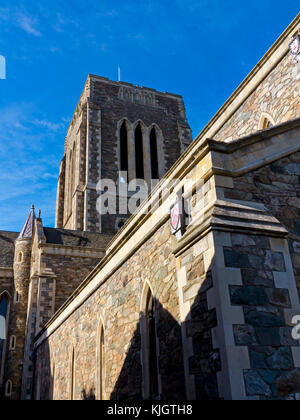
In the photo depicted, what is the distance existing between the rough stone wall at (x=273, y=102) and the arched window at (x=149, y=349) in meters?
5.05

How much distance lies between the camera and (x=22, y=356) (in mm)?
21719

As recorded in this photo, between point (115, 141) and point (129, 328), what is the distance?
87.2 ft

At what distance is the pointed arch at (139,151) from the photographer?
1344 inches

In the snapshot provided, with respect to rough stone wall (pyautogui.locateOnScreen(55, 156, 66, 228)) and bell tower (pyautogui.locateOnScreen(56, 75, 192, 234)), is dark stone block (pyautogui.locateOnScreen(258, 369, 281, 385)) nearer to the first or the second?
bell tower (pyautogui.locateOnScreen(56, 75, 192, 234))

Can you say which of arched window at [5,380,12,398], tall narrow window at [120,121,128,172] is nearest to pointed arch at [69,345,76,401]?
arched window at [5,380,12,398]

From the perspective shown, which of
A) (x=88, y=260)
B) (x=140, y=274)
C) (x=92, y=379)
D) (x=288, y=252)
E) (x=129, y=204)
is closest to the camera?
(x=288, y=252)

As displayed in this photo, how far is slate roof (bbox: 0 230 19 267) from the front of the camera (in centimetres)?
2655

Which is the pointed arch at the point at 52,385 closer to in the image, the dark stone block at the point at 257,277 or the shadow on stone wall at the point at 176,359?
the shadow on stone wall at the point at 176,359

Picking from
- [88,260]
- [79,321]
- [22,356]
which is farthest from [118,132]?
[79,321]

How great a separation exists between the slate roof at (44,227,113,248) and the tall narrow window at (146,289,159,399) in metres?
14.5

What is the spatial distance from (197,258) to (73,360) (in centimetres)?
802

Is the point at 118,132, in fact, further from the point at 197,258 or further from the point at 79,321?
the point at 197,258

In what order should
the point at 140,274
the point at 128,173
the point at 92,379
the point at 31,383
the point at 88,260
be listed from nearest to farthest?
the point at 140,274 → the point at 92,379 → the point at 31,383 → the point at 88,260 → the point at 128,173

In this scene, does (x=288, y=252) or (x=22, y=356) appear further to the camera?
(x=22, y=356)
